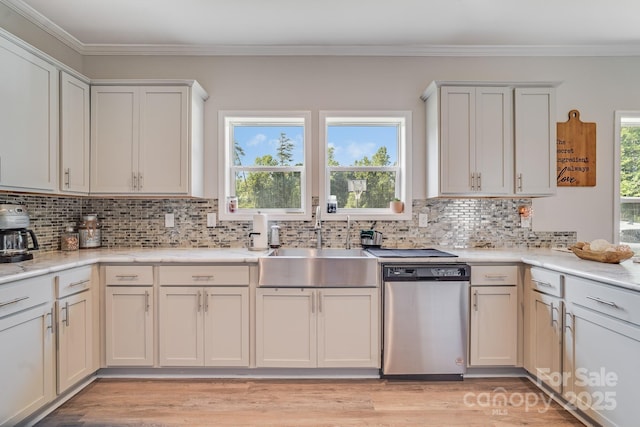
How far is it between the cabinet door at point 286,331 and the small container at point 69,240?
167 cm

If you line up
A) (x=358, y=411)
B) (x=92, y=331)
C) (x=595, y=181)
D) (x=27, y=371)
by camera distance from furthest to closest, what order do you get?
(x=595, y=181) → (x=92, y=331) → (x=358, y=411) → (x=27, y=371)

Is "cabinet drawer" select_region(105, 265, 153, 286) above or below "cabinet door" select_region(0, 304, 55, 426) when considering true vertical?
above

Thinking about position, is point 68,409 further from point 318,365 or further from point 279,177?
point 279,177

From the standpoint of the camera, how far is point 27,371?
6.06 feet

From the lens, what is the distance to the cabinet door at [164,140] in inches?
108

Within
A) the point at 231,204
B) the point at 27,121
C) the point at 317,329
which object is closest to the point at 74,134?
the point at 27,121

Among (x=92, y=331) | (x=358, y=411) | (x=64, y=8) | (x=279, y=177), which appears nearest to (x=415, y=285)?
(x=358, y=411)

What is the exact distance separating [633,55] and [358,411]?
3.84m

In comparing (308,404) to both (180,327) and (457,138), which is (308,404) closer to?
(180,327)

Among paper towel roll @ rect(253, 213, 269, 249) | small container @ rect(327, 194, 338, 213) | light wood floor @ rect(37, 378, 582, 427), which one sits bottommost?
light wood floor @ rect(37, 378, 582, 427)

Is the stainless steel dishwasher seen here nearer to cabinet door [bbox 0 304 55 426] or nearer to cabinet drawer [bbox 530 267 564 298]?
cabinet drawer [bbox 530 267 564 298]

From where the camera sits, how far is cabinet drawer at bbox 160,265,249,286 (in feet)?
8.02

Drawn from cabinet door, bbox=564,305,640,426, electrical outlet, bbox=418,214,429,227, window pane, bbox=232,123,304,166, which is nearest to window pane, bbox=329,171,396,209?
electrical outlet, bbox=418,214,429,227

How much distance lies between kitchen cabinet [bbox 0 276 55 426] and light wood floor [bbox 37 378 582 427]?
0.26 meters
